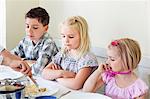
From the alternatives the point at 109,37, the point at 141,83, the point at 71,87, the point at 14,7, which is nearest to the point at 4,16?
the point at 14,7

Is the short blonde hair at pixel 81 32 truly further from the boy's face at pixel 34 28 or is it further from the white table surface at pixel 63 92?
the boy's face at pixel 34 28

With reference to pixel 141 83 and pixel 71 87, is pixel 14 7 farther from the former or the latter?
pixel 141 83

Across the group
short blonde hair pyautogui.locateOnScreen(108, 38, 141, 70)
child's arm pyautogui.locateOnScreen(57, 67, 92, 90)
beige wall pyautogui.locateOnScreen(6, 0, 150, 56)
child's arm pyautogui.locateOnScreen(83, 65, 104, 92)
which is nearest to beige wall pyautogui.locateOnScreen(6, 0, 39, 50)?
beige wall pyautogui.locateOnScreen(6, 0, 150, 56)

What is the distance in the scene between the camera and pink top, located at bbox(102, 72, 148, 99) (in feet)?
4.54

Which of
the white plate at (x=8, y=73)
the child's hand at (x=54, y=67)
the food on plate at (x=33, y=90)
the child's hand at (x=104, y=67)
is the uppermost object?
the child's hand at (x=104, y=67)

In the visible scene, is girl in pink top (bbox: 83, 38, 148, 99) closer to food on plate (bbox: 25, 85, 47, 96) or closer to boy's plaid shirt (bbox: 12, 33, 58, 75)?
food on plate (bbox: 25, 85, 47, 96)

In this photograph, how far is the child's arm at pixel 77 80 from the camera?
150cm

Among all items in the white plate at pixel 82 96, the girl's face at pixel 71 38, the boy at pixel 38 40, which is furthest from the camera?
the boy at pixel 38 40

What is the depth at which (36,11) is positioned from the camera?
6.77 ft

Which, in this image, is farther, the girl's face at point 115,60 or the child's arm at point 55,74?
the child's arm at point 55,74

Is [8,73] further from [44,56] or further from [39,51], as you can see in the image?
[39,51]

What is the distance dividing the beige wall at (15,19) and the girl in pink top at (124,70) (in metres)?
1.34

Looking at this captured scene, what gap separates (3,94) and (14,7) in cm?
168

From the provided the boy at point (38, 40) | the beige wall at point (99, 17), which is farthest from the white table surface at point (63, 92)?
the beige wall at point (99, 17)
